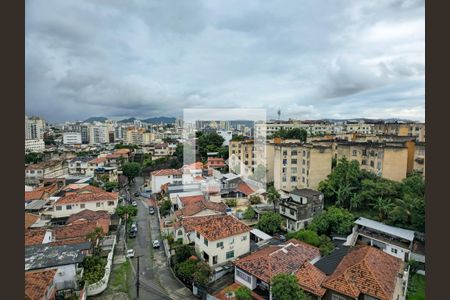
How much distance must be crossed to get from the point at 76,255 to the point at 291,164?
14.9 m

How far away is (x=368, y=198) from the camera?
14648 mm

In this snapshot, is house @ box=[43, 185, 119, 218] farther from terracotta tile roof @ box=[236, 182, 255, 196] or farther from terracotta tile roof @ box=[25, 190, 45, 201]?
terracotta tile roof @ box=[236, 182, 255, 196]

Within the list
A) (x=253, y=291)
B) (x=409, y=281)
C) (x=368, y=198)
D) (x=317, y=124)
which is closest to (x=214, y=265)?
(x=253, y=291)

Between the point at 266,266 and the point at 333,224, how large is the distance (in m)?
5.79

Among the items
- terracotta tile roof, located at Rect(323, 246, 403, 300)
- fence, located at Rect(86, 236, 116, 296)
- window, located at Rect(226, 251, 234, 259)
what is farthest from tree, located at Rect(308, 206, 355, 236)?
fence, located at Rect(86, 236, 116, 296)

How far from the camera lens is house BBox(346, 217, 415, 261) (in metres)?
11.0

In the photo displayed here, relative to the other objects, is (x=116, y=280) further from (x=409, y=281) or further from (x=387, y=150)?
(x=387, y=150)

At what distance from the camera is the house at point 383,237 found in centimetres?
1105

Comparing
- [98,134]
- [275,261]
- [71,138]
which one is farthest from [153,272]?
[98,134]

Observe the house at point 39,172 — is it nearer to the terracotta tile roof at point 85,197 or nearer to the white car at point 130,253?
the terracotta tile roof at point 85,197

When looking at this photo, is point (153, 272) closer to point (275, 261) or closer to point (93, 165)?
point (275, 261)

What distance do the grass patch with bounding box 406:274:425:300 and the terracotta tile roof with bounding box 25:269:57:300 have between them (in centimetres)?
1107

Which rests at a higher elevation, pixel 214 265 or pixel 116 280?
pixel 214 265

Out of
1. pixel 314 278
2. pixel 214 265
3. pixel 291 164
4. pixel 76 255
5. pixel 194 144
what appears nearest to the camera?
pixel 314 278
